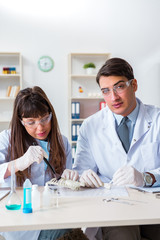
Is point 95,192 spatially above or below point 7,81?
below

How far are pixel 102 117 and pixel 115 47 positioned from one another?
312 cm

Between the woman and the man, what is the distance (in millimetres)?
166

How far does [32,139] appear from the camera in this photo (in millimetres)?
1852

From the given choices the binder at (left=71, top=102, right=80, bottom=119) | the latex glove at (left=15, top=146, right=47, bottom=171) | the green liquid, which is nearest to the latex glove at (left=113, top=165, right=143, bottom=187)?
the latex glove at (left=15, top=146, right=47, bottom=171)

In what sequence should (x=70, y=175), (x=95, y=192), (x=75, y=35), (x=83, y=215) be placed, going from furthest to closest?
1. (x=75, y=35)
2. (x=70, y=175)
3. (x=95, y=192)
4. (x=83, y=215)

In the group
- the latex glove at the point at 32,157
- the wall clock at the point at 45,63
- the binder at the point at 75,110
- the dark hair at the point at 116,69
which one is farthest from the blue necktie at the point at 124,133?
the wall clock at the point at 45,63

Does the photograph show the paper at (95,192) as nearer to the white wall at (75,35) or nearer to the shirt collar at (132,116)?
the shirt collar at (132,116)

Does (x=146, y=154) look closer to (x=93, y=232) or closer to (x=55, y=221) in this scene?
(x=93, y=232)

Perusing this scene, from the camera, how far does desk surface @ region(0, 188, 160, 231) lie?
1020 mm

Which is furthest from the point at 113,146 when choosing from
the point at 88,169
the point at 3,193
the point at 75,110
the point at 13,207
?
the point at 75,110

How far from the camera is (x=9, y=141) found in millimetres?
1798

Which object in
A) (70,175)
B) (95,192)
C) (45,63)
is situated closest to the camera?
(95,192)

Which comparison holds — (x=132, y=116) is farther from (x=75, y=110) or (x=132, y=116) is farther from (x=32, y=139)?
(x=75, y=110)

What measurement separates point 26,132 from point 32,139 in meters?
0.06
